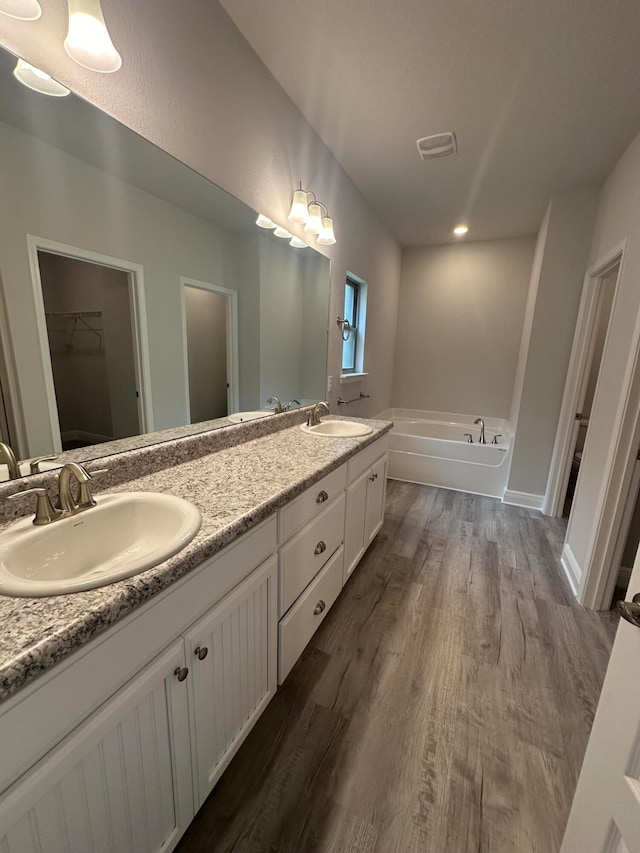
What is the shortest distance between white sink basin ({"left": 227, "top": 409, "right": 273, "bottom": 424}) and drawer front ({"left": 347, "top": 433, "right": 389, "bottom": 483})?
0.57 meters

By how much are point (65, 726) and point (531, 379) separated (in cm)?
337

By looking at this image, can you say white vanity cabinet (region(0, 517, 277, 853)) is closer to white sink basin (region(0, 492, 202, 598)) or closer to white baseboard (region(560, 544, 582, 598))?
white sink basin (region(0, 492, 202, 598))

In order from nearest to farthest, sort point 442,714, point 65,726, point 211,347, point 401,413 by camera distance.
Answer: point 65,726, point 442,714, point 211,347, point 401,413

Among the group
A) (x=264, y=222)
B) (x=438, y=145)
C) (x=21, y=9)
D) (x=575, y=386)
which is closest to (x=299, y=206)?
(x=264, y=222)

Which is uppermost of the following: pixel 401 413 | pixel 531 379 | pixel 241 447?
pixel 531 379

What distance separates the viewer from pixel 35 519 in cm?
83

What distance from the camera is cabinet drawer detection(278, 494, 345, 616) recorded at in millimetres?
1206

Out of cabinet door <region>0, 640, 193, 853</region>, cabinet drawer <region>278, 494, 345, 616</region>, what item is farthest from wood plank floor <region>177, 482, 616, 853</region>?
cabinet drawer <region>278, 494, 345, 616</region>

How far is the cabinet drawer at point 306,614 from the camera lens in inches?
49.3

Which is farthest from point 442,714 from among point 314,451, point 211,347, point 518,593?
point 211,347

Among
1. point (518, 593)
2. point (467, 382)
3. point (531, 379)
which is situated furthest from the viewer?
point (467, 382)

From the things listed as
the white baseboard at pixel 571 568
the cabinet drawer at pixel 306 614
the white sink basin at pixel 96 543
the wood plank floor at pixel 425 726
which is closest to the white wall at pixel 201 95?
the white sink basin at pixel 96 543

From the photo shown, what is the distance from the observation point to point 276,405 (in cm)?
206

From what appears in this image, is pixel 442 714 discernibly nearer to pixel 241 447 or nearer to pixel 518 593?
pixel 518 593
